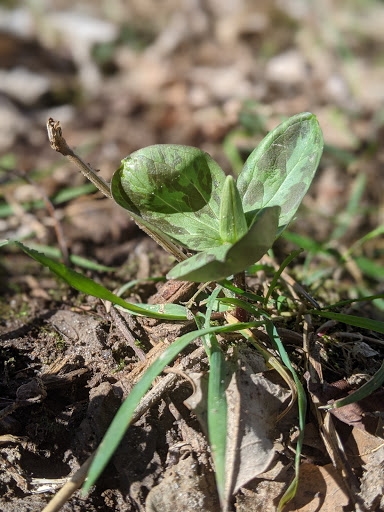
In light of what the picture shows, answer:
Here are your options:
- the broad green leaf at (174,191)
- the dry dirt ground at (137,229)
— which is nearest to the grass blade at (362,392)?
the dry dirt ground at (137,229)

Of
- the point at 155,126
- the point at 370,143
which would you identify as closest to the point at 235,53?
the point at 155,126

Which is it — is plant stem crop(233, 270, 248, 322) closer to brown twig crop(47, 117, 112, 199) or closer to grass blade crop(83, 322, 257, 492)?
grass blade crop(83, 322, 257, 492)

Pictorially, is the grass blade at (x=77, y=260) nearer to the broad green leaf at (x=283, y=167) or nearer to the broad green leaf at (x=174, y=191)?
the broad green leaf at (x=174, y=191)

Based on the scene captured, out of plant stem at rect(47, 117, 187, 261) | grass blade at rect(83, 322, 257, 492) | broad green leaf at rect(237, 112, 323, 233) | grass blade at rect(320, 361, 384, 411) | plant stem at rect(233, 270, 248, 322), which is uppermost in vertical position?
plant stem at rect(47, 117, 187, 261)

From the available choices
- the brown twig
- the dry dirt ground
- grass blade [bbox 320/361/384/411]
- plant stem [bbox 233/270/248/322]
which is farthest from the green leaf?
grass blade [bbox 320/361/384/411]

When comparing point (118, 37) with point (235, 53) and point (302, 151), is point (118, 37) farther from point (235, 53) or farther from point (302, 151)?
point (302, 151)

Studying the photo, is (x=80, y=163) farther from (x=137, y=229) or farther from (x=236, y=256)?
(x=137, y=229)
